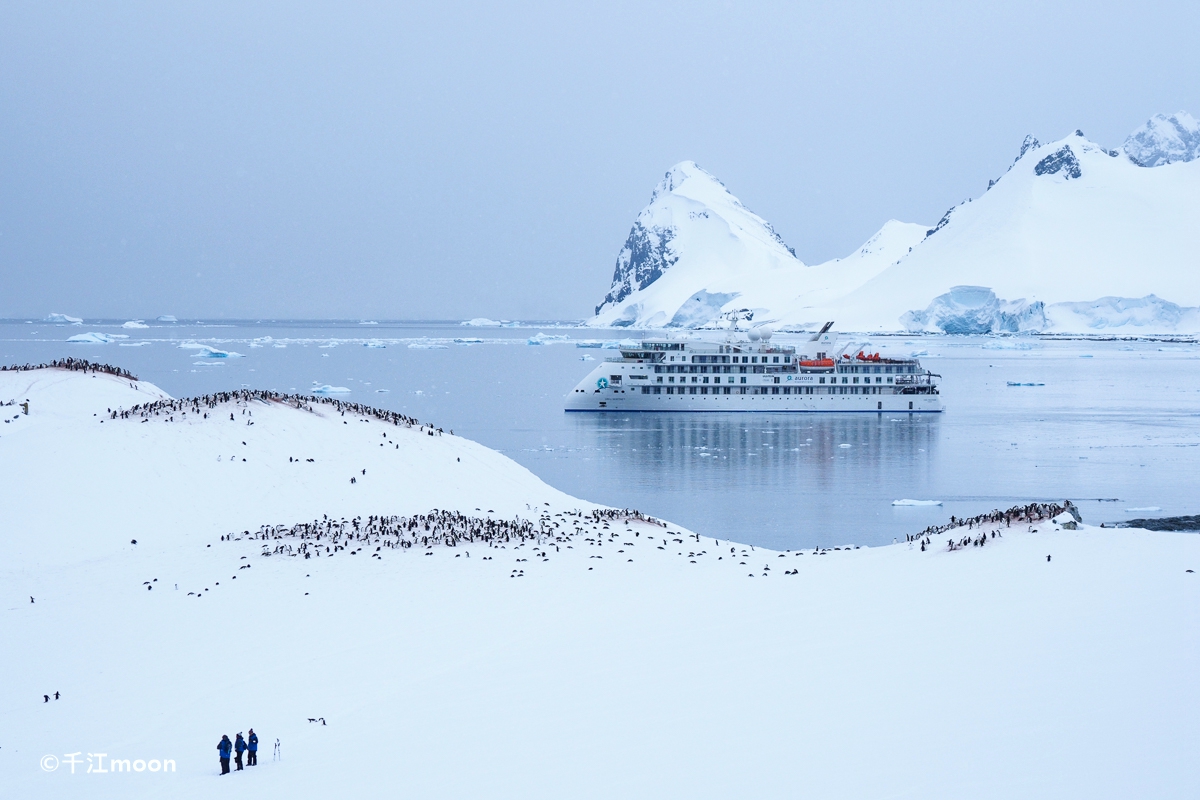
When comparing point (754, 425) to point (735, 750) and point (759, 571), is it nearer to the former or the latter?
point (759, 571)

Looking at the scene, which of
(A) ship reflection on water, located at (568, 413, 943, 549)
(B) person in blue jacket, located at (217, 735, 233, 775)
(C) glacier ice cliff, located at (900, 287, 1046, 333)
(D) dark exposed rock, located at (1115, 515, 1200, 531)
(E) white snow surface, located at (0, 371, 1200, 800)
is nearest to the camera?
(E) white snow surface, located at (0, 371, 1200, 800)

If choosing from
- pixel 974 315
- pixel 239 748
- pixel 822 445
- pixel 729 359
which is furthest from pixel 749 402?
pixel 974 315

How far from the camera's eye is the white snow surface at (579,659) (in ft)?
30.5

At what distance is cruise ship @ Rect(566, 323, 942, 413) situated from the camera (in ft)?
240

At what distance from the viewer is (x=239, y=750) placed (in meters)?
10.1

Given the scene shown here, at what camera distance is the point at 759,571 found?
65.4 ft

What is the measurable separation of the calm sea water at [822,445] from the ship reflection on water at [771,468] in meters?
0.13

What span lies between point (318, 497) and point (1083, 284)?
7997 inches

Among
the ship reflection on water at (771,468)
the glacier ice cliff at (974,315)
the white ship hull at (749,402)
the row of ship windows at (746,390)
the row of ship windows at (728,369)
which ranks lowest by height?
the ship reflection on water at (771,468)

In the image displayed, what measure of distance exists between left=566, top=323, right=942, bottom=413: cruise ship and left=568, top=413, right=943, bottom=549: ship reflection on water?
1717mm

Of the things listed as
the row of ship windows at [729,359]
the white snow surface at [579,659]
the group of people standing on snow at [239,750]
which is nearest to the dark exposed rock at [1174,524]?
the white snow surface at [579,659]

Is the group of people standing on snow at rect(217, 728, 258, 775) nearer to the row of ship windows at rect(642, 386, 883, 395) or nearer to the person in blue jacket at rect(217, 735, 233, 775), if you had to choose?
the person in blue jacket at rect(217, 735, 233, 775)

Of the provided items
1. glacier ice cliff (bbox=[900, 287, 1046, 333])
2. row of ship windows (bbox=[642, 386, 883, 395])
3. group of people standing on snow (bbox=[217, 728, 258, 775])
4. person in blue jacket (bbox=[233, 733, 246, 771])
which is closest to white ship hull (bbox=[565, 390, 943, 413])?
row of ship windows (bbox=[642, 386, 883, 395])

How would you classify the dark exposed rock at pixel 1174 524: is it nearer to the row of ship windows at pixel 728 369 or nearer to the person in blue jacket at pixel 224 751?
the person in blue jacket at pixel 224 751
